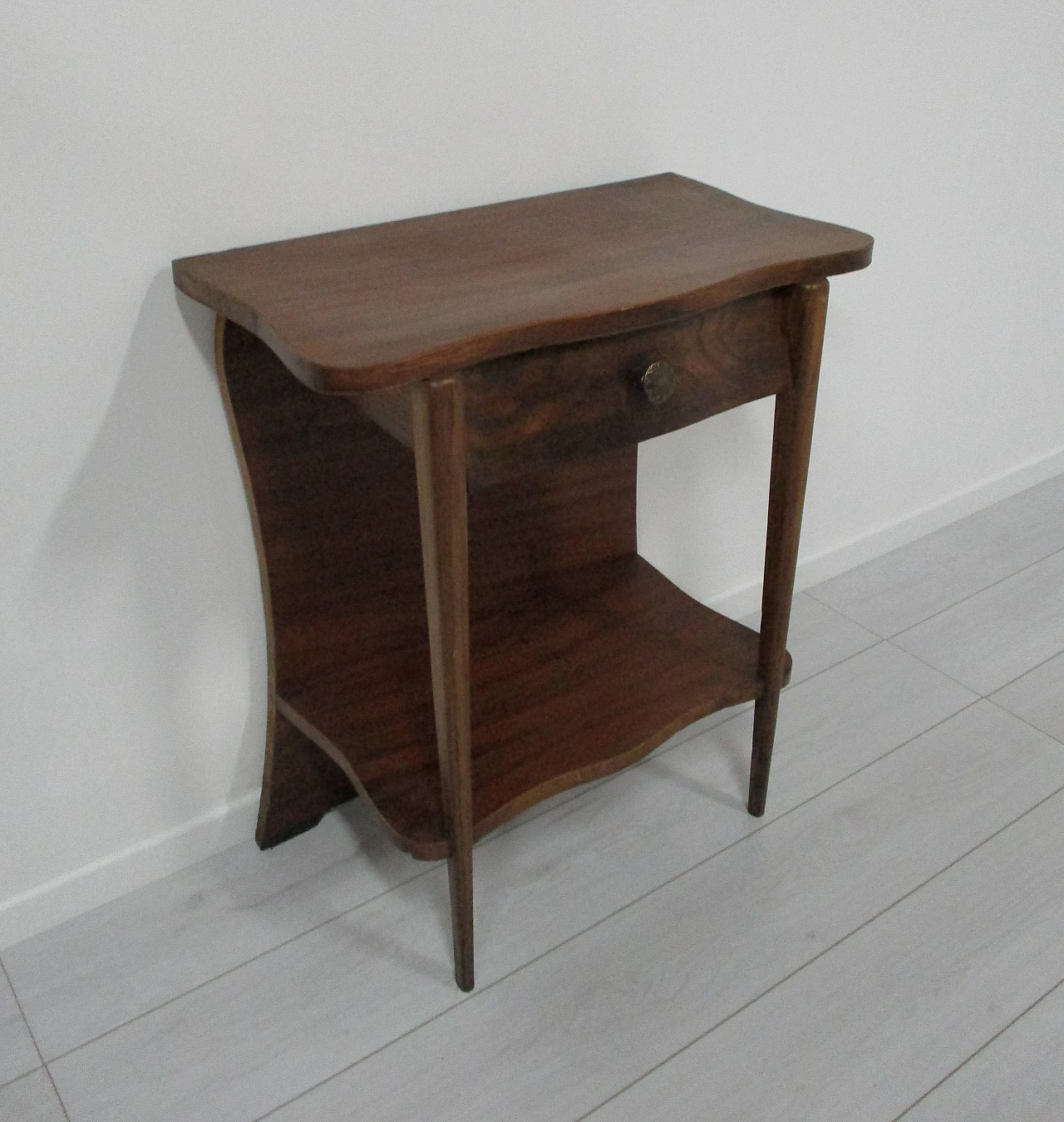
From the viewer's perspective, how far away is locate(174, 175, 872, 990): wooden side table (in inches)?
36.4

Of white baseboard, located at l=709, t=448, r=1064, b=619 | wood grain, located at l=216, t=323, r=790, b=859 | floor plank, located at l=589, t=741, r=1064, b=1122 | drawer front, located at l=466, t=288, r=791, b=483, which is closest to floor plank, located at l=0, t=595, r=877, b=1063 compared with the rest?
wood grain, located at l=216, t=323, r=790, b=859

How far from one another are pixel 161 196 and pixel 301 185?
0.14 meters

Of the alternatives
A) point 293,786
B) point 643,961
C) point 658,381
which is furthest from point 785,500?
point 293,786

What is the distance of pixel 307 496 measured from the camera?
122 centimetres

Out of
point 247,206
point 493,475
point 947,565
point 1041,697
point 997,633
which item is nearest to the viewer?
point 493,475

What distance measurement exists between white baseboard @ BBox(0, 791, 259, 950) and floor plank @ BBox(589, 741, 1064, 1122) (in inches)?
22.5

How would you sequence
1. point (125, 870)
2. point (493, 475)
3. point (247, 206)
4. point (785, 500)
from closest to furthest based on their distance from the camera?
1. point (493, 475)
2. point (247, 206)
3. point (785, 500)
4. point (125, 870)

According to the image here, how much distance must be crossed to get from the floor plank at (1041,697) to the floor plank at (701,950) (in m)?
0.04

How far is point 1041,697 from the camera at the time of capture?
65.4 inches

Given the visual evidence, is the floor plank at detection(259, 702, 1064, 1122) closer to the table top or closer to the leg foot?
the leg foot

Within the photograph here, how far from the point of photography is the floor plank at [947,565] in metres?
1.87

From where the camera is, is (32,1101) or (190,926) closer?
(32,1101)

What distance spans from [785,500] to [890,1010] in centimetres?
55

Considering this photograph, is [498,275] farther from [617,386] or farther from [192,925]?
[192,925]
